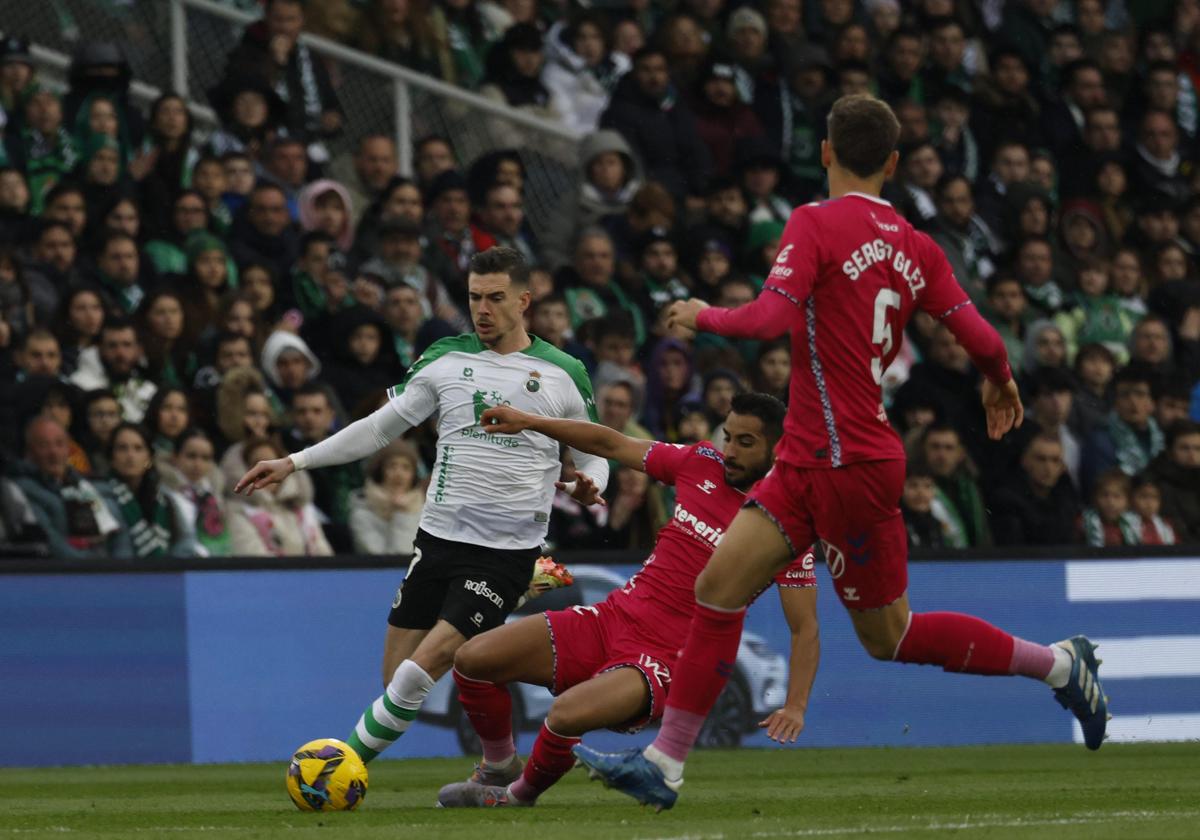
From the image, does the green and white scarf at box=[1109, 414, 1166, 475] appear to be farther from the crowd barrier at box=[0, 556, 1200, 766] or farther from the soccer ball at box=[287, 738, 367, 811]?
the soccer ball at box=[287, 738, 367, 811]

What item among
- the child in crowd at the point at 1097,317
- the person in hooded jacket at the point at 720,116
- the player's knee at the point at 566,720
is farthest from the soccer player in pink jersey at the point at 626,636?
the person in hooded jacket at the point at 720,116

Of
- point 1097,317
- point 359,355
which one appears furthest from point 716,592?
point 1097,317

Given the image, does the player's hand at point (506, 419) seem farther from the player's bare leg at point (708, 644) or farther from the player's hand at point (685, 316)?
the player's hand at point (685, 316)

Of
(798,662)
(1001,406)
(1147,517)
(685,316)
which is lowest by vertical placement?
(1147,517)

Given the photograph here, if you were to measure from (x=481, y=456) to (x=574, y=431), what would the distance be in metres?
1.56

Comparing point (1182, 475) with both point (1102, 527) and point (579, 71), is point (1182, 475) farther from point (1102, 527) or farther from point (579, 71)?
point (579, 71)

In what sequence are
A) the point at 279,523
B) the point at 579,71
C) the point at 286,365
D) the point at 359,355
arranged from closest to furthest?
the point at 279,523 → the point at 286,365 → the point at 359,355 → the point at 579,71

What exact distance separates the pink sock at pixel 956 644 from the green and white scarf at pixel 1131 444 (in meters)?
8.55

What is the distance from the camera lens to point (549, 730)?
8594 mm

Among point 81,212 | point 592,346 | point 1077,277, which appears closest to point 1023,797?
point 592,346

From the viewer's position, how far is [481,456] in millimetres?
9875

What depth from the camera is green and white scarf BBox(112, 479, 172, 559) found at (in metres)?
13.0

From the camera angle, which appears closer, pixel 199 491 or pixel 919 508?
pixel 199 491

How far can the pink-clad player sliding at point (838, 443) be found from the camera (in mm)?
7410
